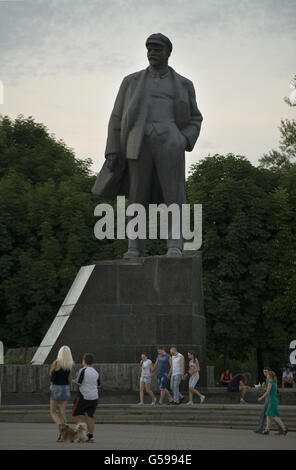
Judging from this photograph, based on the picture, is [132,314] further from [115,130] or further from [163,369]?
[115,130]

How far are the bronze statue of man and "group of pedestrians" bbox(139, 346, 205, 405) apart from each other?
8.33 ft

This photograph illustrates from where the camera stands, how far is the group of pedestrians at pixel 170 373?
1898cm

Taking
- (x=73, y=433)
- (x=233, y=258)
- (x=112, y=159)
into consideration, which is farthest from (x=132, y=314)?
(x=233, y=258)

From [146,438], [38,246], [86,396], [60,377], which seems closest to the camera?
[86,396]

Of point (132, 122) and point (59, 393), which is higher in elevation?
point (132, 122)

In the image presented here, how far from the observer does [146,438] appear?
14.4m

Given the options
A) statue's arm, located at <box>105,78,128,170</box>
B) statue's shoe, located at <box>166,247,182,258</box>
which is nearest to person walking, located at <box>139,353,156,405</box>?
statue's shoe, located at <box>166,247,182,258</box>

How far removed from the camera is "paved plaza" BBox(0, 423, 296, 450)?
12828mm

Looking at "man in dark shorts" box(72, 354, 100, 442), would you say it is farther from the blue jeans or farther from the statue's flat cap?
the statue's flat cap

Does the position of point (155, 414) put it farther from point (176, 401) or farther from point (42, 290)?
point (42, 290)

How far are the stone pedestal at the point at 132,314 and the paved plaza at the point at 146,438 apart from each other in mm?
2744

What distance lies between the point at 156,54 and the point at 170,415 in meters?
7.93

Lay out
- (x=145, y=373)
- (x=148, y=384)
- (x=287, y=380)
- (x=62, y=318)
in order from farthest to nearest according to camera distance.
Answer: (x=287, y=380)
(x=62, y=318)
(x=148, y=384)
(x=145, y=373)
